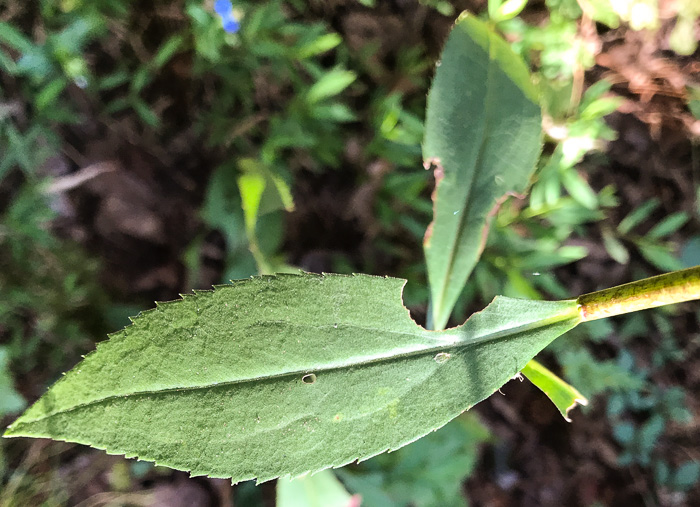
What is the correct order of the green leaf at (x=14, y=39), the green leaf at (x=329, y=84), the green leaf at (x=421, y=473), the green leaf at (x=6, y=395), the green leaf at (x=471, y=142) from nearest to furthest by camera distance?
the green leaf at (x=471, y=142) → the green leaf at (x=14, y=39) → the green leaf at (x=329, y=84) → the green leaf at (x=6, y=395) → the green leaf at (x=421, y=473)

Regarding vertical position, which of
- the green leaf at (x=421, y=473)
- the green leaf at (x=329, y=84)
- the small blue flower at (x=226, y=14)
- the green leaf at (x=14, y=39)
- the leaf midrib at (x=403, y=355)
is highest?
the green leaf at (x=14, y=39)

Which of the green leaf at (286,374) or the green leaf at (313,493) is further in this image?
the green leaf at (313,493)

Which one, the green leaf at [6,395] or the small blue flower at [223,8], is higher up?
the small blue flower at [223,8]

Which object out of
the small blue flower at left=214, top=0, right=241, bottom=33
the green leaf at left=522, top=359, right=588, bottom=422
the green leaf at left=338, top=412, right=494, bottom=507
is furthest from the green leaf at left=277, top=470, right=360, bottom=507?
the small blue flower at left=214, top=0, right=241, bottom=33

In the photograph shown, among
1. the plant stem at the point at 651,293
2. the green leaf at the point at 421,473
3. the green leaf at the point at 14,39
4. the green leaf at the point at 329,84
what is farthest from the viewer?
the green leaf at the point at 421,473

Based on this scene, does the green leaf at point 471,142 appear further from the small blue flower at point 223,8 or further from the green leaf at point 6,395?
the green leaf at point 6,395

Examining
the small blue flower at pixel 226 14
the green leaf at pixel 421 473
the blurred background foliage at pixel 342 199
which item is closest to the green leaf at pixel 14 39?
the blurred background foliage at pixel 342 199
